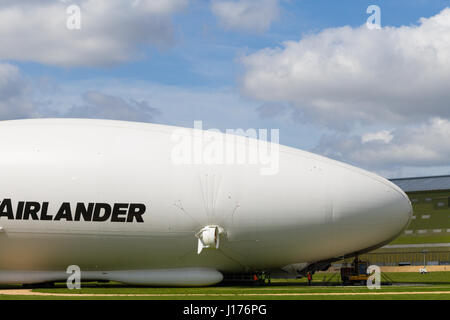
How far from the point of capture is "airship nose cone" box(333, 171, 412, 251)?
3566 centimetres

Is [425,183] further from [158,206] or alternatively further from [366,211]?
[158,206]

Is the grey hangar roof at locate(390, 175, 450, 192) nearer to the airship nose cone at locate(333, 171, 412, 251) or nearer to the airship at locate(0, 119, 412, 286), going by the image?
the airship nose cone at locate(333, 171, 412, 251)

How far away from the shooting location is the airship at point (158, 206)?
34.2m

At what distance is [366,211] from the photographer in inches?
1420

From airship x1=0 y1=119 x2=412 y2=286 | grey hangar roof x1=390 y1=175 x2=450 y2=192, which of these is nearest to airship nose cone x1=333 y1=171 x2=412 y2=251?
airship x1=0 y1=119 x2=412 y2=286

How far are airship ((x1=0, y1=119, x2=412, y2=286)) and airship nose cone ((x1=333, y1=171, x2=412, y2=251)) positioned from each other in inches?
2.8

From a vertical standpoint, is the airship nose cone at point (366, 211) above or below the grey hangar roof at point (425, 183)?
below

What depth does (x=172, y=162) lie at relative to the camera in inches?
1372

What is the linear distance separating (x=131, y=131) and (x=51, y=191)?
225 inches

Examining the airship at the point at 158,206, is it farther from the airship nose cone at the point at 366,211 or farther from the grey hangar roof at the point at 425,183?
the grey hangar roof at the point at 425,183

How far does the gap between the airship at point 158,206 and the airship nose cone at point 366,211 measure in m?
0.07

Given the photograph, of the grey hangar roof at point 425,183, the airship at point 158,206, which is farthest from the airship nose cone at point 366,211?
the grey hangar roof at point 425,183

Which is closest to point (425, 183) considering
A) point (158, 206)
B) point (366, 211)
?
point (366, 211)

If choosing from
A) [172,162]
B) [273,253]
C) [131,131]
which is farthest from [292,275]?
[131,131]
